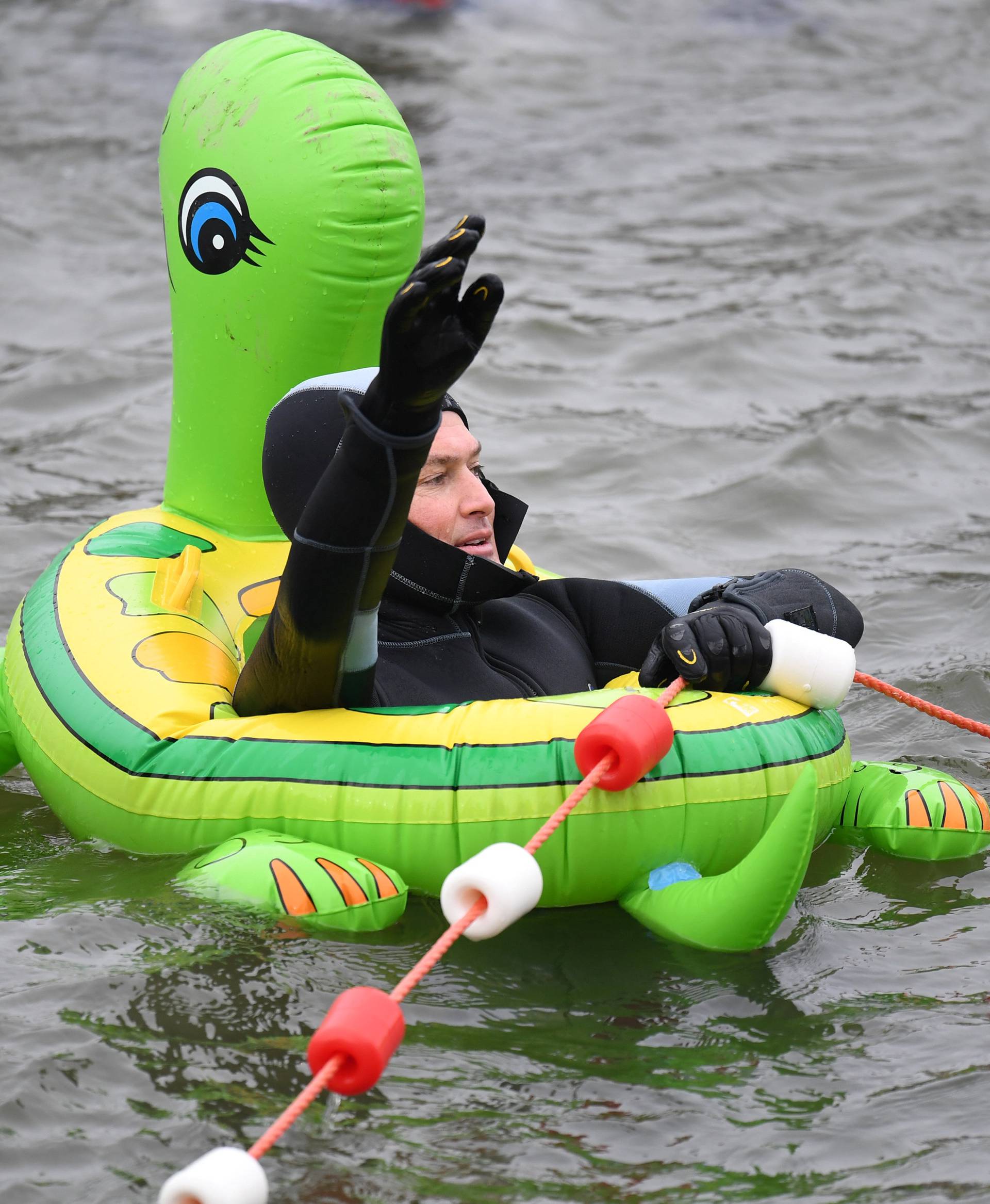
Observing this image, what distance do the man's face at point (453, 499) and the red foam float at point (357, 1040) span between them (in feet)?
3.81

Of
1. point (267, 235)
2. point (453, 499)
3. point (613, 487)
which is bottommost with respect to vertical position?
point (613, 487)

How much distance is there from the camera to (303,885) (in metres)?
2.81

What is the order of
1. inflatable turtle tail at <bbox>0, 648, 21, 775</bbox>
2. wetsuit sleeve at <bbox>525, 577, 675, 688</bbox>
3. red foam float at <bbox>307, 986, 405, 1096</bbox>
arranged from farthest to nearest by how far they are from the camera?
inflatable turtle tail at <bbox>0, 648, 21, 775</bbox> < wetsuit sleeve at <bbox>525, 577, 675, 688</bbox> < red foam float at <bbox>307, 986, 405, 1096</bbox>

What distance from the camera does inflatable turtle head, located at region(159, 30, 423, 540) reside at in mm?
3812

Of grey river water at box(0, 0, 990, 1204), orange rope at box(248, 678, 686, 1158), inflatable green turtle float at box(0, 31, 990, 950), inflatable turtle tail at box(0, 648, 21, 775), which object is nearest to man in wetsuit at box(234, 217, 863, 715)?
inflatable green turtle float at box(0, 31, 990, 950)

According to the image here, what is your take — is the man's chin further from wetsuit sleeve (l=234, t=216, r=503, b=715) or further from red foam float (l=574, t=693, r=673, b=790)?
red foam float (l=574, t=693, r=673, b=790)

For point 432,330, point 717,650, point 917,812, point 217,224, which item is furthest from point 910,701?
point 217,224

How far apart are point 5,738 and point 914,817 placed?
214cm

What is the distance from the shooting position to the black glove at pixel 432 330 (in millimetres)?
2436

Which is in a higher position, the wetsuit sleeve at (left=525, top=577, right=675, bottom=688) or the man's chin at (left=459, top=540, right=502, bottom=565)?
the man's chin at (left=459, top=540, right=502, bottom=565)

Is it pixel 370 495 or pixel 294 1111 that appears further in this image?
pixel 370 495

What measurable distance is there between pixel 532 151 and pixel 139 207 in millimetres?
2976

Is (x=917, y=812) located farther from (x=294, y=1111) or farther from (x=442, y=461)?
(x=294, y=1111)

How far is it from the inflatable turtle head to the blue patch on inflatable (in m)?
1.57
